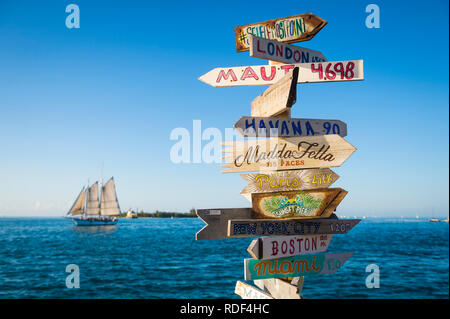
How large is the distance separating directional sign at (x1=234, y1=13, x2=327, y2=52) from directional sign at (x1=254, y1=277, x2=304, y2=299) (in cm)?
353

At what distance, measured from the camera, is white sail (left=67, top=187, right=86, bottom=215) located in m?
112

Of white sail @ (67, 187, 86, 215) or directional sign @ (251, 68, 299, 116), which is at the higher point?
directional sign @ (251, 68, 299, 116)

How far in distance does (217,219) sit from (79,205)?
120403 millimetres

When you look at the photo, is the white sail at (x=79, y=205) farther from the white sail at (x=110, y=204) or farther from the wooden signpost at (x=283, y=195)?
the wooden signpost at (x=283, y=195)

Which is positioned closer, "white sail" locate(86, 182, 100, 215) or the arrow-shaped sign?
the arrow-shaped sign

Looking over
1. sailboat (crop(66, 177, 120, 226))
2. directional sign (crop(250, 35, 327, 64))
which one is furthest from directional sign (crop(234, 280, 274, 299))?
sailboat (crop(66, 177, 120, 226))

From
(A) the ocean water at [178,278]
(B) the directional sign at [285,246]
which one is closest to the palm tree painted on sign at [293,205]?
(B) the directional sign at [285,246]

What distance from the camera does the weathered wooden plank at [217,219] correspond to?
4.12 m

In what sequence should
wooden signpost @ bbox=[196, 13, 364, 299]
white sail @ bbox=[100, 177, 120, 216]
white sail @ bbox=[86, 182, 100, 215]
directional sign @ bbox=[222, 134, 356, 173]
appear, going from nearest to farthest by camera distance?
wooden signpost @ bbox=[196, 13, 364, 299]
directional sign @ bbox=[222, 134, 356, 173]
white sail @ bbox=[86, 182, 100, 215]
white sail @ bbox=[100, 177, 120, 216]

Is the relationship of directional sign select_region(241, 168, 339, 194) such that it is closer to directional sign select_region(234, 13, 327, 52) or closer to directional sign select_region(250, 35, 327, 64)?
→ directional sign select_region(250, 35, 327, 64)

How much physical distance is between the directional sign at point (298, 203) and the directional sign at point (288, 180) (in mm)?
73

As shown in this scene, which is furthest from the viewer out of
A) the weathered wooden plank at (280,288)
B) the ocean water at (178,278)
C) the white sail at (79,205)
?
the white sail at (79,205)
